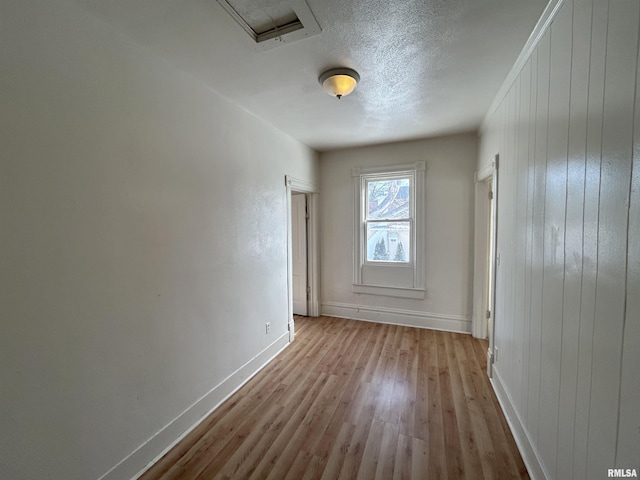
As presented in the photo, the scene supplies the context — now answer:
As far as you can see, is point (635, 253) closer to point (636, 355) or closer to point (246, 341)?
point (636, 355)

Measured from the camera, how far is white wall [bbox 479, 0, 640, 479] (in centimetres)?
86

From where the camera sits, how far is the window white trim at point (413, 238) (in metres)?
3.71

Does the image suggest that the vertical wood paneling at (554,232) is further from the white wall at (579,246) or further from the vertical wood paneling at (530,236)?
the vertical wood paneling at (530,236)

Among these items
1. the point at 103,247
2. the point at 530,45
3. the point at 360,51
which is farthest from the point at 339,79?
the point at 103,247

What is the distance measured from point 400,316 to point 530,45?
325 cm

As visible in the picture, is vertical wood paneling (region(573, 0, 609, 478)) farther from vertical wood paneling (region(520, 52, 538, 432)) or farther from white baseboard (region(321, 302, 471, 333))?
white baseboard (region(321, 302, 471, 333))

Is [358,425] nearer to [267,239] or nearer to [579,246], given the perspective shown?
[579,246]

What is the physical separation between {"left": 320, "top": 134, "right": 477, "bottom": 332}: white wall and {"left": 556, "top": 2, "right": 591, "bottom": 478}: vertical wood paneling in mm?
2430

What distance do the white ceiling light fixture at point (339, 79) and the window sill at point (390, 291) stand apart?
2.79 meters

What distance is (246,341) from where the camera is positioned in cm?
260

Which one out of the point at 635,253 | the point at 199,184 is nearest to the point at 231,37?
the point at 199,184

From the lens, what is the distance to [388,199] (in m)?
3.95

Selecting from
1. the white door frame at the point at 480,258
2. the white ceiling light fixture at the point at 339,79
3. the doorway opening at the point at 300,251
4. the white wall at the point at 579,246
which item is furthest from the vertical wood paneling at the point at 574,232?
the doorway opening at the point at 300,251

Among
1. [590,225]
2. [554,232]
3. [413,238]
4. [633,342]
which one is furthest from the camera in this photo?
[413,238]
